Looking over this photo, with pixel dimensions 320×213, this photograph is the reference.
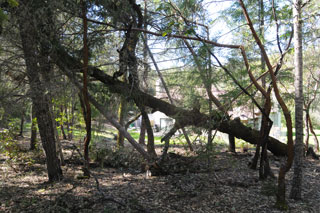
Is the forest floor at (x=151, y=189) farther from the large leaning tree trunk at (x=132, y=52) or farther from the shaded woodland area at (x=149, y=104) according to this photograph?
the large leaning tree trunk at (x=132, y=52)

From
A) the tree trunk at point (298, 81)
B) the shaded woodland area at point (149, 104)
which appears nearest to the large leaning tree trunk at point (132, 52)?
the shaded woodland area at point (149, 104)

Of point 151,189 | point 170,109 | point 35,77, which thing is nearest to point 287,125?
point 151,189

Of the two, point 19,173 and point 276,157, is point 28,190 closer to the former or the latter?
point 19,173

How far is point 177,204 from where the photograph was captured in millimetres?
4227

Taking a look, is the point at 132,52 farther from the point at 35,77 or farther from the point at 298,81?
the point at 298,81

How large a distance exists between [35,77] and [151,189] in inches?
114

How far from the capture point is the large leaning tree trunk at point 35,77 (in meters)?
4.45

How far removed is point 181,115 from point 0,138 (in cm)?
383

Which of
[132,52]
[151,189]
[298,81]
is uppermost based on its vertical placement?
[132,52]

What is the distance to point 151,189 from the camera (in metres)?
4.98

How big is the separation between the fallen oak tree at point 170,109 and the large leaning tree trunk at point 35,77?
47 centimetres

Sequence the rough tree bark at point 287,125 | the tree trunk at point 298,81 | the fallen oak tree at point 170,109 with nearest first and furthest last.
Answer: the rough tree bark at point 287,125
the tree trunk at point 298,81
the fallen oak tree at point 170,109

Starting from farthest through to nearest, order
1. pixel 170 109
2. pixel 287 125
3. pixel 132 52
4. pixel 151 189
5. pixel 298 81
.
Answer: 1. pixel 170 109
2. pixel 132 52
3. pixel 151 189
4. pixel 298 81
5. pixel 287 125

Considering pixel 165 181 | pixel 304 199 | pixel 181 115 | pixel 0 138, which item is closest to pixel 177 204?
pixel 165 181
